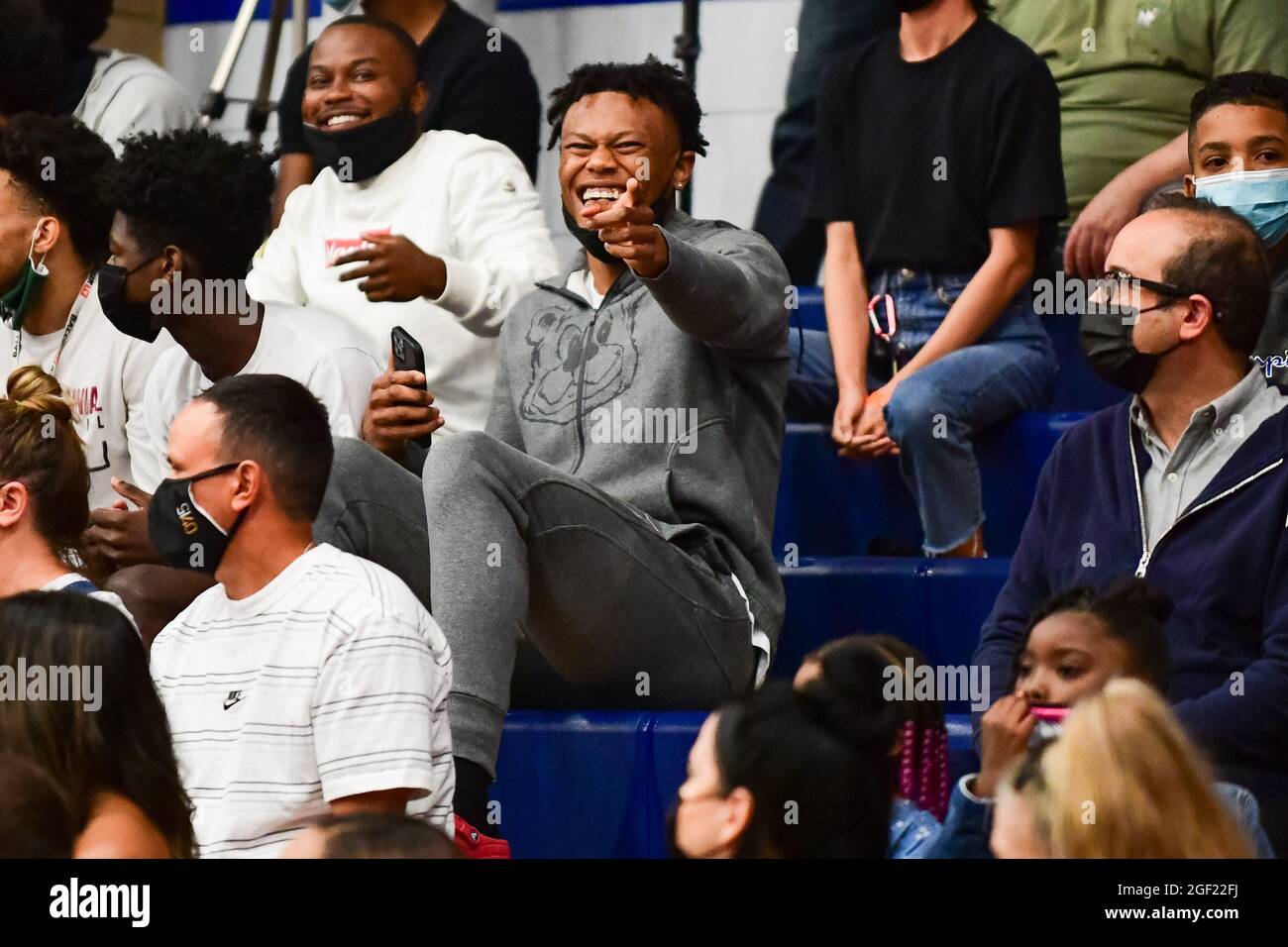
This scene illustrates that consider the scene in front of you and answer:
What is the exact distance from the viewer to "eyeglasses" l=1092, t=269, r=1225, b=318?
118 inches

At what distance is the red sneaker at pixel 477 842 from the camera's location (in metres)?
2.64

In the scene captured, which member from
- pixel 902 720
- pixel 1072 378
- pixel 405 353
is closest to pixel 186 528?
pixel 405 353

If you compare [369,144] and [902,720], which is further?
[369,144]

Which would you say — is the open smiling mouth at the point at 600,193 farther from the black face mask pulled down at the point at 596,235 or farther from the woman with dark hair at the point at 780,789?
the woman with dark hair at the point at 780,789

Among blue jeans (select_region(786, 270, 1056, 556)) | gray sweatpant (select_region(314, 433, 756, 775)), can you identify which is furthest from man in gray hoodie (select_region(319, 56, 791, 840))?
blue jeans (select_region(786, 270, 1056, 556))

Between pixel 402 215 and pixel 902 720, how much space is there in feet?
6.53

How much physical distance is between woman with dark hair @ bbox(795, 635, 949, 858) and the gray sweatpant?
1.73 feet

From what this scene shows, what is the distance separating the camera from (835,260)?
398 centimetres

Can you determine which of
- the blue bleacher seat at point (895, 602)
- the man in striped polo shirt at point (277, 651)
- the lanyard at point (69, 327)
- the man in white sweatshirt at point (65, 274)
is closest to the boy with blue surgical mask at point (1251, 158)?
the blue bleacher seat at point (895, 602)

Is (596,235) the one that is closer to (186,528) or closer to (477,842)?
(186,528)

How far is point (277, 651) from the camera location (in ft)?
8.48

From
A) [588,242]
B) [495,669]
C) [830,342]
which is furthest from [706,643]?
[830,342]

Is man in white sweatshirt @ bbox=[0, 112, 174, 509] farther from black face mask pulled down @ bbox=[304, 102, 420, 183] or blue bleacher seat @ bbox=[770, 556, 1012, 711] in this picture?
blue bleacher seat @ bbox=[770, 556, 1012, 711]
